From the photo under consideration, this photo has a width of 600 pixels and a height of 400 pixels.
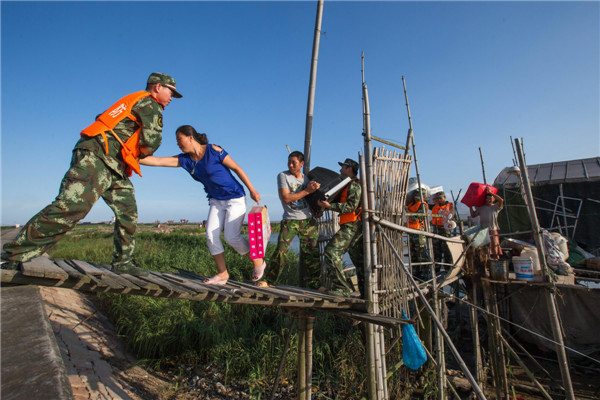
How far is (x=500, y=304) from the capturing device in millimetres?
8273

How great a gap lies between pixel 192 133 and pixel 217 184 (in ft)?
2.02

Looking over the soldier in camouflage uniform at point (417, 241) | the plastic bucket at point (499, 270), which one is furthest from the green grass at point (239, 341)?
the plastic bucket at point (499, 270)

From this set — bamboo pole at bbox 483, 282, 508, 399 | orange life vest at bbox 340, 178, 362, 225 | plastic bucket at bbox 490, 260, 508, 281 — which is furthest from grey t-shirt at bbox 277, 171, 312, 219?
bamboo pole at bbox 483, 282, 508, 399

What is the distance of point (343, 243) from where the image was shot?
407cm

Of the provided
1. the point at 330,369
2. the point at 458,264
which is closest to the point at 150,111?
the point at 458,264

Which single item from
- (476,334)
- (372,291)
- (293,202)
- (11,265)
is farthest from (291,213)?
(476,334)

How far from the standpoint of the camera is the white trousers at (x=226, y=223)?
11.9ft

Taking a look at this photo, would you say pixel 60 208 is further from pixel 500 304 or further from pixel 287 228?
pixel 500 304

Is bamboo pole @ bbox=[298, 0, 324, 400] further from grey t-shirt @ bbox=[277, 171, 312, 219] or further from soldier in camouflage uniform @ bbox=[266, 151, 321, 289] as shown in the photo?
grey t-shirt @ bbox=[277, 171, 312, 219]

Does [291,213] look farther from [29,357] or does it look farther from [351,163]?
[29,357]

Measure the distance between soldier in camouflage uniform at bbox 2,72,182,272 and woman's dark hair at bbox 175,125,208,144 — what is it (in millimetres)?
305

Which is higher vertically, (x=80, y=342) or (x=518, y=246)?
(x=518, y=246)

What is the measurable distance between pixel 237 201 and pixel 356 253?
5.81 feet

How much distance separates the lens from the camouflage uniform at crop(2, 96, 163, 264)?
101 inches
